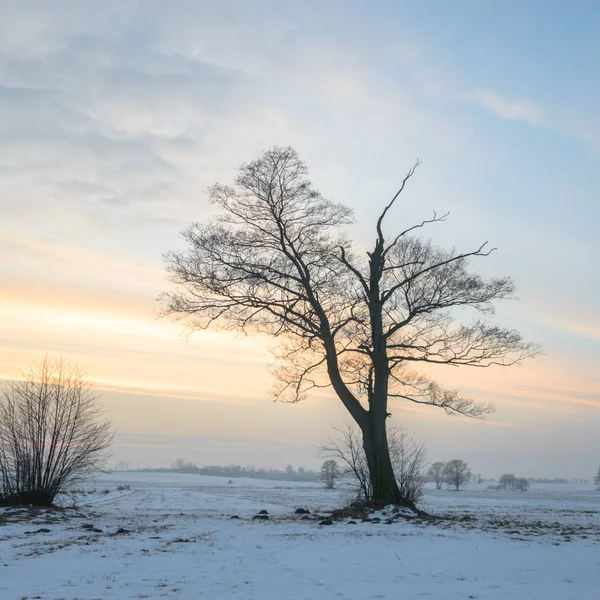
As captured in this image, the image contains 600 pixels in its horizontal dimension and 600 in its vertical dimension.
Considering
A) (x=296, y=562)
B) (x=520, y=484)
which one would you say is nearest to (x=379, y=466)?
(x=296, y=562)

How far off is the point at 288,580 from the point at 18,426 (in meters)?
17.5

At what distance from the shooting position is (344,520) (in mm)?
16516

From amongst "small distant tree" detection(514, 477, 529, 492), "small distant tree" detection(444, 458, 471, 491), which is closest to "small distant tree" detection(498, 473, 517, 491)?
"small distant tree" detection(514, 477, 529, 492)

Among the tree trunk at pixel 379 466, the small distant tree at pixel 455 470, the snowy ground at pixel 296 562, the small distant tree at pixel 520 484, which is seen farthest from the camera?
the small distant tree at pixel 520 484

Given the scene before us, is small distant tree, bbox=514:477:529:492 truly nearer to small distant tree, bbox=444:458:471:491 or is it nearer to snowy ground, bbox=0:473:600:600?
small distant tree, bbox=444:458:471:491

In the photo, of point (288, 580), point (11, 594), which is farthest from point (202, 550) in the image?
point (11, 594)

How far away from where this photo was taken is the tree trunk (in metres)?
17.8

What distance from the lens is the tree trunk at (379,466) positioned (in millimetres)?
17828

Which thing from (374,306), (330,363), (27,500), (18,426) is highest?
(374,306)

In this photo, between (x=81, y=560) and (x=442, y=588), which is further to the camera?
(x=81, y=560)

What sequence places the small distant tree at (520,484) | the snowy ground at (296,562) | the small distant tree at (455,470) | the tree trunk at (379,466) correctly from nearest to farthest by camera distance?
the snowy ground at (296,562) < the tree trunk at (379,466) < the small distant tree at (455,470) < the small distant tree at (520,484)

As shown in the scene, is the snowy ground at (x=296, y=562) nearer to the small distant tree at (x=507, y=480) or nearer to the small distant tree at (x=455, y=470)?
the small distant tree at (x=455, y=470)

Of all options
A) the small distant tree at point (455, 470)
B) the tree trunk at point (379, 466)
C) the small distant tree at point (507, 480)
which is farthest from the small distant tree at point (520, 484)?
the tree trunk at point (379, 466)

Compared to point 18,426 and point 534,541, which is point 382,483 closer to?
point 534,541
